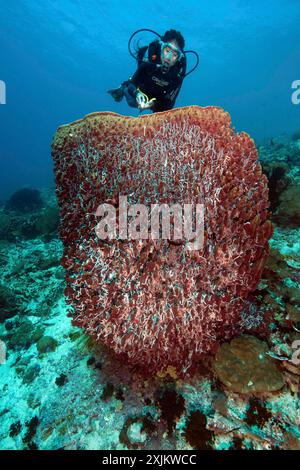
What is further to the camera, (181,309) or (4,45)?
(4,45)

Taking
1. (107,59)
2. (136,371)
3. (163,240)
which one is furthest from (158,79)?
(107,59)

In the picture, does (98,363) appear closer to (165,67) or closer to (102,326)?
(102,326)

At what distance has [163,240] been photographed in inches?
105

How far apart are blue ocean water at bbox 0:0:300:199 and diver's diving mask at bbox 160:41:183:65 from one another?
30513 mm

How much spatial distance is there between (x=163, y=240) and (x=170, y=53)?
20.1 feet

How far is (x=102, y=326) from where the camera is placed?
2828mm

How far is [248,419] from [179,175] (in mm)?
2800

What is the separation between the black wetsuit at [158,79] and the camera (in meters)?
6.62

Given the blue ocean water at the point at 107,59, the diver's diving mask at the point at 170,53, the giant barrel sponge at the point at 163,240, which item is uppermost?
the blue ocean water at the point at 107,59

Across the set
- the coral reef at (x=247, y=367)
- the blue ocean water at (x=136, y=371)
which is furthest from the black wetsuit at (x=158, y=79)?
the coral reef at (x=247, y=367)

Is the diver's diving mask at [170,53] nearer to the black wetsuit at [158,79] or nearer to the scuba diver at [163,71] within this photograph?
the scuba diver at [163,71]

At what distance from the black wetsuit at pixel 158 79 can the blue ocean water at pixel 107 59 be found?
30.0 metres

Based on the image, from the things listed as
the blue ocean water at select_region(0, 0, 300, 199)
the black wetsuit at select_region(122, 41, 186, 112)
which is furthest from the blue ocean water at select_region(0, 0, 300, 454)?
the blue ocean water at select_region(0, 0, 300, 199)
